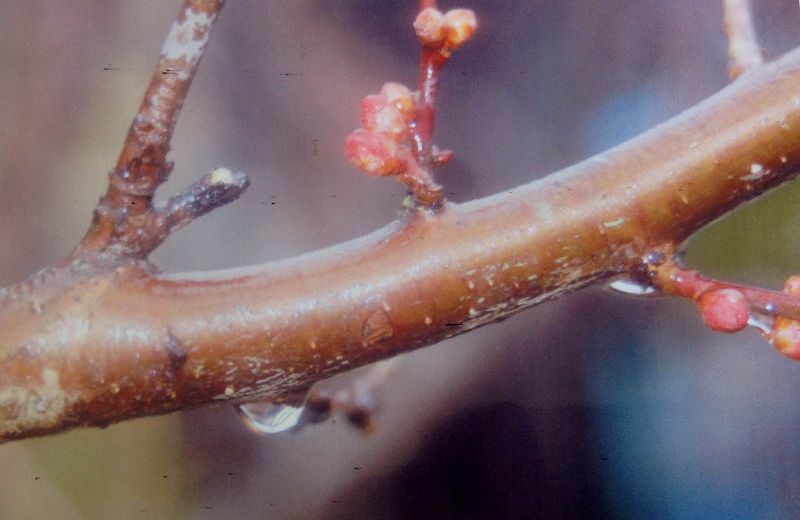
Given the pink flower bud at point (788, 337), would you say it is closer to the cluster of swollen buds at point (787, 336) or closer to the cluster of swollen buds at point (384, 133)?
the cluster of swollen buds at point (787, 336)

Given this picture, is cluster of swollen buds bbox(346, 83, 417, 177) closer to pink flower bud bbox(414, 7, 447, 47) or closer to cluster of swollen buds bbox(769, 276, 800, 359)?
pink flower bud bbox(414, 7, 447, 47)

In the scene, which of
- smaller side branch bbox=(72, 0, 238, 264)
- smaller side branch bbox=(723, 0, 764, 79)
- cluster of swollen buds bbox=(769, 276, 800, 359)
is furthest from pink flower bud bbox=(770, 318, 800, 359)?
smaller side branch bbox=(72, 0, 238, 264)

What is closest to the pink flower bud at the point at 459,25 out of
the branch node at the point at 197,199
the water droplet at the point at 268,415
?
the branch node at the point at 197,199

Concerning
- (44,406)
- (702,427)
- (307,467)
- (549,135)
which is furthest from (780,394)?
(44,406)

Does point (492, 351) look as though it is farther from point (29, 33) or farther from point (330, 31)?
point (29, 33)

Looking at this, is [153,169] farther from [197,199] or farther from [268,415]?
[268,415]

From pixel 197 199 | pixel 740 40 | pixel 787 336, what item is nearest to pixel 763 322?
pixel 787 336

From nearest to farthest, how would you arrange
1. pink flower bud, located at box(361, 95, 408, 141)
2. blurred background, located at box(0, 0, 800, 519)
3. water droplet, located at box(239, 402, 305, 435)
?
pink flower bud, located at box(361, 95, 408, 141) < water droplet, located at box(239, 402, 305, 435) < blurred background, located at box(0, 0, 800, 519)
